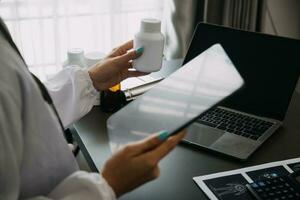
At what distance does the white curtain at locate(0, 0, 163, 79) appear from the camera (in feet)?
5.62

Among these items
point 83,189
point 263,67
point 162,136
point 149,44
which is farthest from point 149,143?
point 263,67

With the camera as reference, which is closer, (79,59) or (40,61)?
(79,59)

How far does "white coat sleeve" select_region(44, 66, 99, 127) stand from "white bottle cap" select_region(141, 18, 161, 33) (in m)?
0.19

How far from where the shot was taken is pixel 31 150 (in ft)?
2.19

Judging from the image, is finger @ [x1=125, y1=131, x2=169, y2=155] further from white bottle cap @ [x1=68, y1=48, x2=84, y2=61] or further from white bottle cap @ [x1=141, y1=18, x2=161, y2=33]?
white bottle cap @ [x1=68, y1=48, x2=84, y2=61]

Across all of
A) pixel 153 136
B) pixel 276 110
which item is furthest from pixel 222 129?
pixel 153 136

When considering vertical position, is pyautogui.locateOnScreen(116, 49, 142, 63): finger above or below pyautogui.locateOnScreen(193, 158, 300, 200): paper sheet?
above

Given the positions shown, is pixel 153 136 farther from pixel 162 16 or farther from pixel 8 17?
pixel 162 16

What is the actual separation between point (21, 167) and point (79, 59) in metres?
0.54

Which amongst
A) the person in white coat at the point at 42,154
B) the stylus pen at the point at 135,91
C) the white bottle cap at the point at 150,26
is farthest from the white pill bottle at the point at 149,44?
the person in white coat at the point at 42,154

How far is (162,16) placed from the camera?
202 cm

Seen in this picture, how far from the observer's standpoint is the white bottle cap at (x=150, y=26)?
941mm

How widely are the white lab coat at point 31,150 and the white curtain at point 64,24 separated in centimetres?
108

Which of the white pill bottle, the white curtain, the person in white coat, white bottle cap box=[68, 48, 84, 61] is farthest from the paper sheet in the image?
the white curtain
